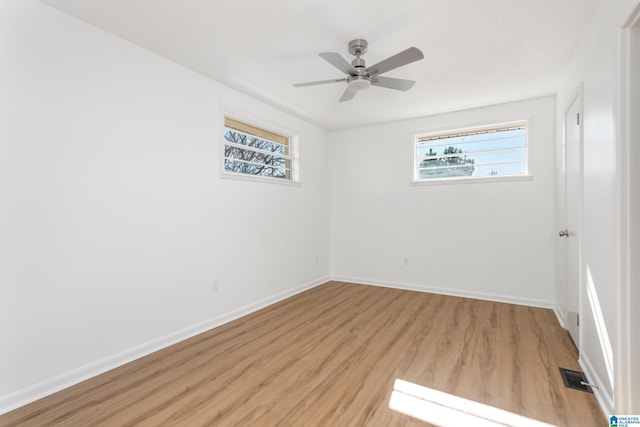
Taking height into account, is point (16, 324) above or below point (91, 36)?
below

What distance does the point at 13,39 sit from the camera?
190cm

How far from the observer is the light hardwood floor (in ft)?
5.87

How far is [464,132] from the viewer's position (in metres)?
4.33

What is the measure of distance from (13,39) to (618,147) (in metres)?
3.56

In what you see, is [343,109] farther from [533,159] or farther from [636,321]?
[636,321]

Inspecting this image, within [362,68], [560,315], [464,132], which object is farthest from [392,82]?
[560,315]

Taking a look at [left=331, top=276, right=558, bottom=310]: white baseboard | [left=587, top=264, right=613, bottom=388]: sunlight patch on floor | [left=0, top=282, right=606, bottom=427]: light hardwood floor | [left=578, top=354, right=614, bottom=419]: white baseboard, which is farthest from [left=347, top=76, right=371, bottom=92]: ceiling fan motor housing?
[left=331, top=276, right=558, bottom=310]: white baseboard

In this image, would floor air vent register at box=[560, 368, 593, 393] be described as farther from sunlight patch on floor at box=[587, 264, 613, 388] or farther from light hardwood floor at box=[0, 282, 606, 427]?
sunlight patch on floor at box=[587, 264, 613, 388]

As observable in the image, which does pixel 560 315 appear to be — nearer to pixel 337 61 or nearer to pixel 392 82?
pixel 392 82

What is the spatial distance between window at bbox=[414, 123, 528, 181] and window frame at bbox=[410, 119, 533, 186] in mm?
13

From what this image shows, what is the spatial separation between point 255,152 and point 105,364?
2641mm

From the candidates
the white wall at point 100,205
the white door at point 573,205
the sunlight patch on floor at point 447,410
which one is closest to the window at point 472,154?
the white door at point 573,205

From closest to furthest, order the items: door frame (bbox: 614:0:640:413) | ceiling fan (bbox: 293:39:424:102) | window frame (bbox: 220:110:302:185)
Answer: door frame (bbox: 614:0:640:413) < ceiling fan (bbox: 293:39:424:102) < window frame (bbox: 220:110:302:185)

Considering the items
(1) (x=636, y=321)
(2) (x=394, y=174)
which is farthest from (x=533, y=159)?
(1) (x=636, y=321)
